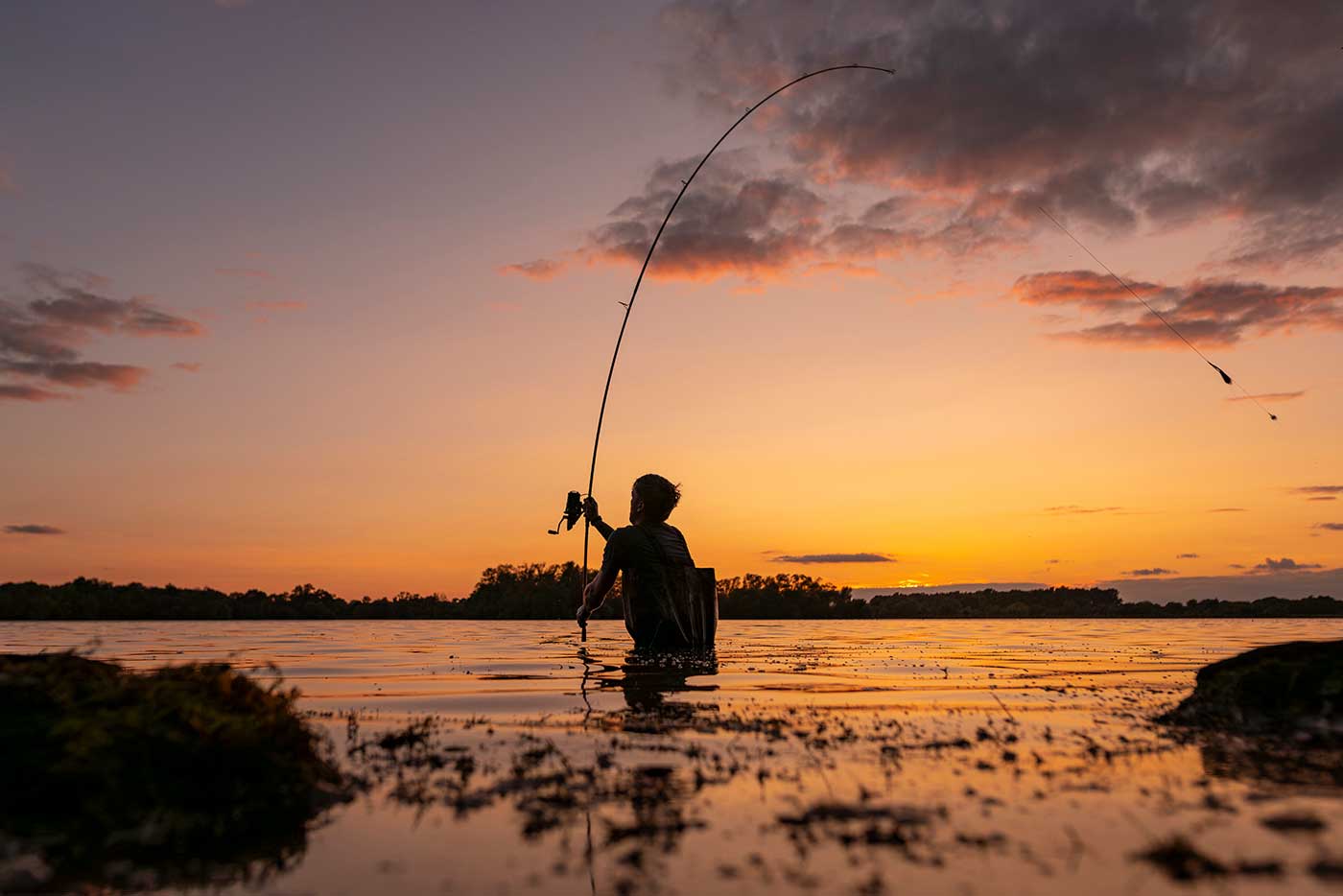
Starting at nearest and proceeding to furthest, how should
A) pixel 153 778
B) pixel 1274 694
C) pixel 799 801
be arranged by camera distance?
pixel 153 778 < pixel 799 801 < pixel 1274 694

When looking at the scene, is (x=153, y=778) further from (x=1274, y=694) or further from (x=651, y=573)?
(x=651, y=573)

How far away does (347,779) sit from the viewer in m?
5.47

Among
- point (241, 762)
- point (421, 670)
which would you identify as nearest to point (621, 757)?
point (241, 762)

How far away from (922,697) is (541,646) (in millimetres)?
12339

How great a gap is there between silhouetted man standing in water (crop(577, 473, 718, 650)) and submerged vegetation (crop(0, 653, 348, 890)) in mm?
10209

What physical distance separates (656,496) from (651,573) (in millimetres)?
1506

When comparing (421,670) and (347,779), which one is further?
(421,670)

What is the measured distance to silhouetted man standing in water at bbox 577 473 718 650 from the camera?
51.5ft

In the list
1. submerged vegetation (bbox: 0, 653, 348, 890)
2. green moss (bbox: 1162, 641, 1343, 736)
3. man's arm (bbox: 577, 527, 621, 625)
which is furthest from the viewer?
man's arm (bbox: 577, 527, 621, 625)

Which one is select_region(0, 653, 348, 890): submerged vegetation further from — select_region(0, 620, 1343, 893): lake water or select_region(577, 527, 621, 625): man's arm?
select_region(577, 527, 621, 625): man's arm

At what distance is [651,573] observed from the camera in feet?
51.9

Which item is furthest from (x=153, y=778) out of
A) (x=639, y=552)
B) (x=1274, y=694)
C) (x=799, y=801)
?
(x=639, y=552)

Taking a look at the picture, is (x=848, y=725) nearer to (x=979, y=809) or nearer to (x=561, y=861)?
(x=979, y=809)

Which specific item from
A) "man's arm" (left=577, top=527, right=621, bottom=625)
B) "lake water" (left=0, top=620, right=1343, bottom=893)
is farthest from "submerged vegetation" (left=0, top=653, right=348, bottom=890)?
"man's arm" (left=577, top=527, right=621, bottom=625)
